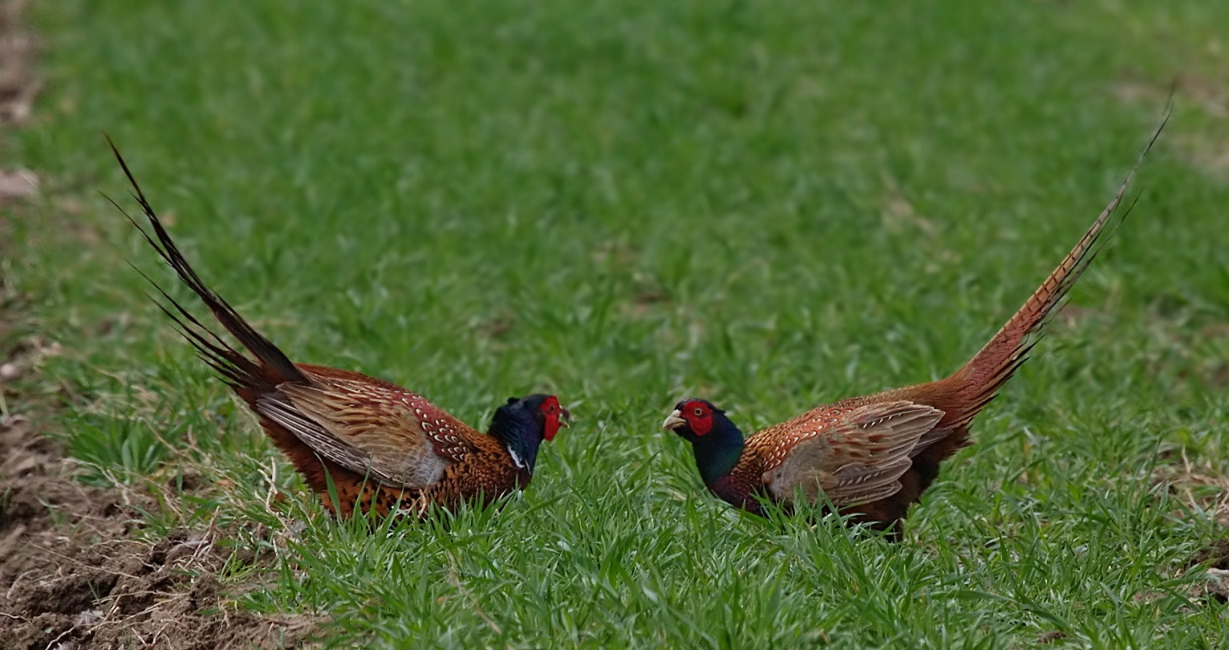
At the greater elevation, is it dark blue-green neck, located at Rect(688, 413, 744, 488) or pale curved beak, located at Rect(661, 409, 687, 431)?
pale curved beak, located at Rect(661, 409, 687, 431)

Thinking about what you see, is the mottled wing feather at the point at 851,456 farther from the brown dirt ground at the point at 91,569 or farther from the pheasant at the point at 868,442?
the brown dirt ground at the point at 91,569

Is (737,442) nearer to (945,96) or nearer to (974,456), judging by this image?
(974,456)

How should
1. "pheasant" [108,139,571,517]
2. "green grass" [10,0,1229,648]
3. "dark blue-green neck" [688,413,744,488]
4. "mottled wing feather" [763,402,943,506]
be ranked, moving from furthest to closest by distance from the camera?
1. "dark blue-green neck" [688,413,744,488]
2. "mottled wing feather" [763,402,943,506]
3. "pheasant" [108,139,571,517]
4. "green grass" [10,0,1229,648]

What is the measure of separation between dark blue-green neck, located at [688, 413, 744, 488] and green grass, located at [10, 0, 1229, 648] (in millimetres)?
100

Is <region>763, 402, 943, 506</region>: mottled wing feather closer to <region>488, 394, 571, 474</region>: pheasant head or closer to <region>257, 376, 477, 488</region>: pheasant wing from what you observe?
<region>488, 394, 571, 474</region>: pheasant head

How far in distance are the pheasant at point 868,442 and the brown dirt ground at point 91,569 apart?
1289 millimetres

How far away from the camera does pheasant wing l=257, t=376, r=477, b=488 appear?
13.1 feet

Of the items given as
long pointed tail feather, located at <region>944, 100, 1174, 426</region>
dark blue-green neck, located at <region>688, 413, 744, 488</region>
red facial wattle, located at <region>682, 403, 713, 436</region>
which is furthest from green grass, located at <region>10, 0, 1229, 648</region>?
long pointed tail feather, located at <region>944, 100, 1174, 426</region>

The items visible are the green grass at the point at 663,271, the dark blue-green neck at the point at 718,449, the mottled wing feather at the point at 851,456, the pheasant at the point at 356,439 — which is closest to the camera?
the green grass at the point at 663,271

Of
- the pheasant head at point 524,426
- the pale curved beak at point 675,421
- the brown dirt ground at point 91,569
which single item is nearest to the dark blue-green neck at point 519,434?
the pheasant head at point 524,426

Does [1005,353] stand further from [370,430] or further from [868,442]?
[370,430]

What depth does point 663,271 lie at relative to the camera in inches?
270

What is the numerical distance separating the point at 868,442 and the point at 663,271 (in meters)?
2.81

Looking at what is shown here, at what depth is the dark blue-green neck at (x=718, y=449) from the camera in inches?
167
